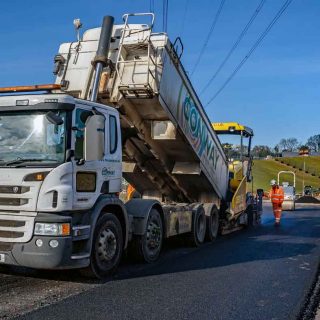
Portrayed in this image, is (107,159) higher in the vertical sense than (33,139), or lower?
lower

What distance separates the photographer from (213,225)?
1178 centimetres

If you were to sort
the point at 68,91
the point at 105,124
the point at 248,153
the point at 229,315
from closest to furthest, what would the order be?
the point at 229,315
the point at 105,124
the point at 68,91
the point at 248,153

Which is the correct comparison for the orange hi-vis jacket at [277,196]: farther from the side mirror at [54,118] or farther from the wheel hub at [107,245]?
the side mirror at [54,118]

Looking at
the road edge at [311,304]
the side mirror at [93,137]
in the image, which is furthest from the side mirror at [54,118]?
the road edge at [311,304]

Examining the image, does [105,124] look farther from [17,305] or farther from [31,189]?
[17,305]

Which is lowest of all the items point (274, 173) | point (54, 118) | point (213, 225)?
point (213, 225)

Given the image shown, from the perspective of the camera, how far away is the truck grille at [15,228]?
19.6 ft

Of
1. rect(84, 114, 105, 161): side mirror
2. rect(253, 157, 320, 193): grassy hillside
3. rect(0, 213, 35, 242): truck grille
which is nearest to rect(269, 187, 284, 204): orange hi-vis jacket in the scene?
rect(84, 114, 105, 161): side mirror

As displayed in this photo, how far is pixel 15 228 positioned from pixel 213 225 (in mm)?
6598

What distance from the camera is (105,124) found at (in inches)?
273

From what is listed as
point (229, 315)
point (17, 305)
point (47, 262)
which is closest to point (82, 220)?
point (47, 262)

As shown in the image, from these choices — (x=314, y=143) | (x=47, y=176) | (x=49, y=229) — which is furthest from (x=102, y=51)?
(x=314, y=143)

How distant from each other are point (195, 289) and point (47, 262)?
197 cm

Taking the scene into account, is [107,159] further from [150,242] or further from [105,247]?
[150,242]
